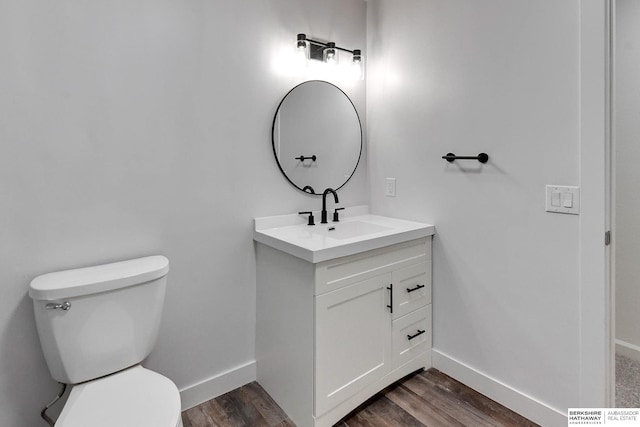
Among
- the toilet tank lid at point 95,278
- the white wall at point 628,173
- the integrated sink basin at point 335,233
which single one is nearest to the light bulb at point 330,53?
the integrated sink basin at point 335,233

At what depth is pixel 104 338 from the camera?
1317 mm

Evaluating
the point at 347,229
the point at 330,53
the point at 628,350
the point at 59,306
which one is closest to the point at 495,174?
the point at 347,229

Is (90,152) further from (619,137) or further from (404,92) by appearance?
(619,137)

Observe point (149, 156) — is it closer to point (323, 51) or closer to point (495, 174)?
point (323, 51)

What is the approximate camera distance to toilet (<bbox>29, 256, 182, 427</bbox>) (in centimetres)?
114

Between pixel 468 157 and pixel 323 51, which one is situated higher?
pixel 323 51

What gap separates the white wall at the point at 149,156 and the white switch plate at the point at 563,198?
4.08 feet

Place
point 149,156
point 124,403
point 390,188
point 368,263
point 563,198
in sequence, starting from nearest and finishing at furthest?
point 124,403 → point 563,198 → point 149,156 → point 368,263 → point 390,188

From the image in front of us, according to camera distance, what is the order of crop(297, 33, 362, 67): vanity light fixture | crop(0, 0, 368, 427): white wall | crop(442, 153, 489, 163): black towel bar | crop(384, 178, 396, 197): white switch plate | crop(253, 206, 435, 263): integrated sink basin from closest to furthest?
crop(0, 0, 368, 427): white wall → crop(253, 206, 435, 263): integrated sink basin → crop(442, 153, 489, 163): black towel bar → crop(297, 33, 362, 67): vanity light fixture → crop(384, 178, 396, 197): white switch plate

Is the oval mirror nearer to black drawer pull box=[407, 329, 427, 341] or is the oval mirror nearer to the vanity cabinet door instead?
the vanity cabinet door

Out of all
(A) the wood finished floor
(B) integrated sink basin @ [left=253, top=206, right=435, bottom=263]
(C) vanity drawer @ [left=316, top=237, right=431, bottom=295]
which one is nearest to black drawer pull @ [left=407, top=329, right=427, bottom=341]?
(A) the wood finished floor

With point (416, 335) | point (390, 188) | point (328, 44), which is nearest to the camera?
point (416, 335)

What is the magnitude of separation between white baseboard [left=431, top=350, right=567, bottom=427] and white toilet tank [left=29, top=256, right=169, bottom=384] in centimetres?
157

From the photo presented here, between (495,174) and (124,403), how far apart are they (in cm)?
180
